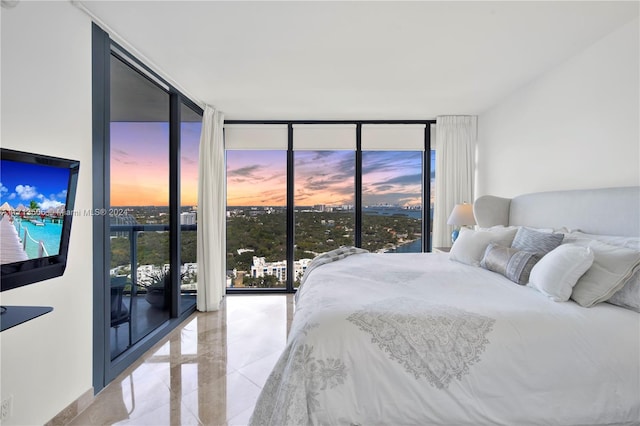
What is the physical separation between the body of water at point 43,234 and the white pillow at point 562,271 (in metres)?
2.56

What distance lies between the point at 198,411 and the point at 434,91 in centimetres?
352

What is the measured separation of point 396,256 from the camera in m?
2.95

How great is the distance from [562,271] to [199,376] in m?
2.51

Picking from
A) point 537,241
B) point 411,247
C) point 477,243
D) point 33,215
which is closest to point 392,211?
point 411,247

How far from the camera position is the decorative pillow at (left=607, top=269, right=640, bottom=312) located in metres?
1.49

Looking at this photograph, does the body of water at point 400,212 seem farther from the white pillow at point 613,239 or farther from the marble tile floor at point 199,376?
the white pillow at point 613,239

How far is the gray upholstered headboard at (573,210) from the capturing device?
1.99 metres

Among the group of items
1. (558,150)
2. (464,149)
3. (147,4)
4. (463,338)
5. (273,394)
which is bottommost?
(273,394)

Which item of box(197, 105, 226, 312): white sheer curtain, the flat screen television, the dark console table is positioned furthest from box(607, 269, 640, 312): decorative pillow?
box(197, 105, 226, 312): white sheer curtain

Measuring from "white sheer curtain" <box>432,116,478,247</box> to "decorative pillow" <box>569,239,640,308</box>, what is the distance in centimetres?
253

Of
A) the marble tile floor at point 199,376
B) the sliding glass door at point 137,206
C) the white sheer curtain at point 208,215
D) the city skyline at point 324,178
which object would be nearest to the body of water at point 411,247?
the city skyline at point 324,178

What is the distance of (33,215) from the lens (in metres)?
1.39

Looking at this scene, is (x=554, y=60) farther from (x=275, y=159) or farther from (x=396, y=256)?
(x=275, y=159)

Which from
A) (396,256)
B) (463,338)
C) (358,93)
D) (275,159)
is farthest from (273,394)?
(275,159)
